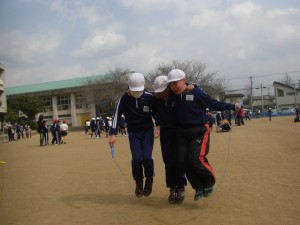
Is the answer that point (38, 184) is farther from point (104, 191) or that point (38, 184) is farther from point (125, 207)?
point (125, 207)

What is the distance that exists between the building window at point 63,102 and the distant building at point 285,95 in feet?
153

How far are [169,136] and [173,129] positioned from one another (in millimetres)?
132

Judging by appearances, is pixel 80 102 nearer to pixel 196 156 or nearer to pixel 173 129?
pixel 173 129

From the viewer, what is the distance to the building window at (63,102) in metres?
74.3

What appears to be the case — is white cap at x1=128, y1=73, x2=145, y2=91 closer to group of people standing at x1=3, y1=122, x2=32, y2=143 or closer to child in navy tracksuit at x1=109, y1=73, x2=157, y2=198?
child in navy tracksuit at x1=109, y1=73, x2=157, y2=198

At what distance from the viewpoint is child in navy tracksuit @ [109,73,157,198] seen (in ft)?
18.2

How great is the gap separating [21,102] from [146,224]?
57.5 m

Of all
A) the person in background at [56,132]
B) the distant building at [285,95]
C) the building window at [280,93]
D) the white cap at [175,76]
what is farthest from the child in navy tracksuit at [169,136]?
the building window at [280,93]

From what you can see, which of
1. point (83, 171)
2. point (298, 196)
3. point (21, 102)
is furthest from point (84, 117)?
point (298, 196)

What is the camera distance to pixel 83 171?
912 cm

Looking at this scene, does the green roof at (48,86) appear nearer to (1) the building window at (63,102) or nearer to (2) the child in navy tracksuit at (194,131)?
(1) the building window at (63,102)

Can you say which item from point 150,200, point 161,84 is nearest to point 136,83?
point 161,84

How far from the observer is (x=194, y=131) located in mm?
5199

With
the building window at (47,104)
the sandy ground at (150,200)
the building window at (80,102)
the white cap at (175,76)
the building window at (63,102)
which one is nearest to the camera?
the sandy ground at (150,200)
